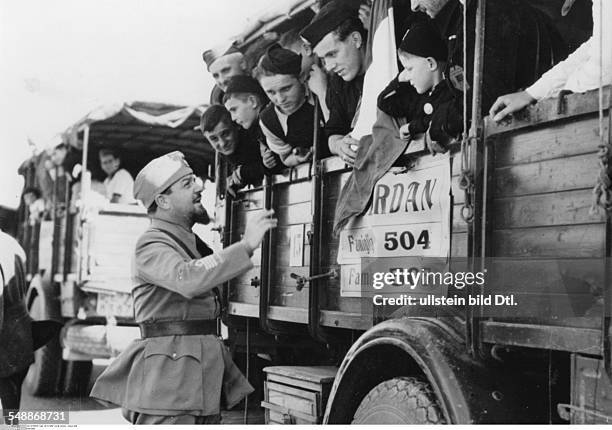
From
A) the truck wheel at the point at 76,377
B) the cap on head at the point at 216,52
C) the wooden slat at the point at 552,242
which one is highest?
the cap on head at the point at 216,52

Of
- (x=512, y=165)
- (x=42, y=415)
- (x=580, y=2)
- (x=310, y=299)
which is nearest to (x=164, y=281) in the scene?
(x=310, y=299)

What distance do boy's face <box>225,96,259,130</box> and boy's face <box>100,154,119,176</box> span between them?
751 millimetres

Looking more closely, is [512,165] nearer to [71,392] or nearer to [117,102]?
[117,102]

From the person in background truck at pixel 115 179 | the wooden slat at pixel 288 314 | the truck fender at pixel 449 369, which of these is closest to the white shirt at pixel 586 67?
the truck fender at pixel 449 369

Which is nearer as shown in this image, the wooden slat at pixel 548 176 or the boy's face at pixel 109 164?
the wooden slat at pixel 548 176

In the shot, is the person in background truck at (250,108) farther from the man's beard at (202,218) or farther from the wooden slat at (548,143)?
the wooden slat at (548,143)

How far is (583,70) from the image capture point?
228 centimetres

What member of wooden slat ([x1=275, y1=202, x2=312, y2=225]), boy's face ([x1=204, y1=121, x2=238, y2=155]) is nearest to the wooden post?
wooden slat ([x1=275, y1=202, x2=312, y2=225])

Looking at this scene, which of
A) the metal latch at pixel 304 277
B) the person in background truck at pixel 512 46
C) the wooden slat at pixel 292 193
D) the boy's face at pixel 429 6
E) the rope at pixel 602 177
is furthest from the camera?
the wooden slat at pixel 292 193

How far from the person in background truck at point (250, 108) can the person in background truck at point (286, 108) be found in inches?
1.9

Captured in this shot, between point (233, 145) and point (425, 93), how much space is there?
4.52 ft

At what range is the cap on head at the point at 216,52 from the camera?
3.78m

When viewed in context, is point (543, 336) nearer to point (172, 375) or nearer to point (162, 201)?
point (172, 375)

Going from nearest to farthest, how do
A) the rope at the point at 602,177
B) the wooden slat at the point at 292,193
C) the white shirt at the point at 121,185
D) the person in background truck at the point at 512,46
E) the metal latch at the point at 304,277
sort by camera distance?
the rope at the point at 602,177
the person in background truck at the point at 512,46
the metal latch at the point at 304,277
the wooden slat at the point at 292,193
the white shirt at the point at 121,185
